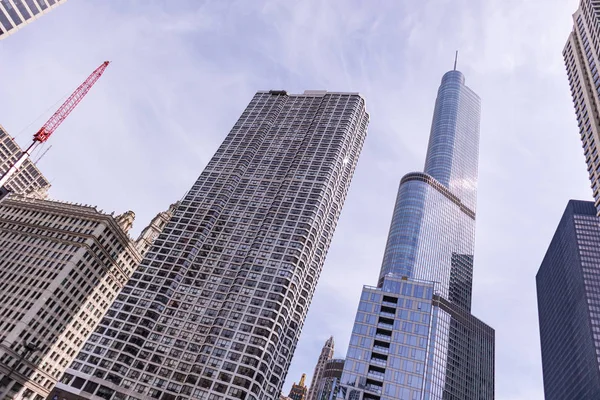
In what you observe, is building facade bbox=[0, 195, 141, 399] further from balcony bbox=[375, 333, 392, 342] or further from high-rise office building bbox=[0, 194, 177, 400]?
balcony bbox=[375, 333, 392, 342]

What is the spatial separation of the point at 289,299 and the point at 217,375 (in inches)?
1186

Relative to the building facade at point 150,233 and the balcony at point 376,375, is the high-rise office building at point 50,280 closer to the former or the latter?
the building facade at point 150,233

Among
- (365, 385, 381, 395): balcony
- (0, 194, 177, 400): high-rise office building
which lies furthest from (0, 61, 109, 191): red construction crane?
(365, 385, 381, 395): balcony

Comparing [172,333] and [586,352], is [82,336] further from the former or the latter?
[586,352]

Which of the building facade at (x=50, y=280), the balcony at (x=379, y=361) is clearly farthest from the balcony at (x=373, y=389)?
the building facade at (x=50, y=280)

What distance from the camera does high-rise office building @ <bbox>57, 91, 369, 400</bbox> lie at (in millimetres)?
120062

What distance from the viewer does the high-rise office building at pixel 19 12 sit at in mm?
95375

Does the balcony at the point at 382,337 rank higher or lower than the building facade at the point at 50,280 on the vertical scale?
higher

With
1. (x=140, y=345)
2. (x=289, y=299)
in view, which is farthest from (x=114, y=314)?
(x=289, y=299)

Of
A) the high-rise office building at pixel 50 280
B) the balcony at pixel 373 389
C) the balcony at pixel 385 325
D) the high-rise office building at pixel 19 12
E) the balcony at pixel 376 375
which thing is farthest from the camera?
the balcony at pixel 385 325

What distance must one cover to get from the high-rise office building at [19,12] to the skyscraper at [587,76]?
408ft

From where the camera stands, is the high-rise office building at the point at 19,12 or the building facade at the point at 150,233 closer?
the high-rise office building at the point at 19,12

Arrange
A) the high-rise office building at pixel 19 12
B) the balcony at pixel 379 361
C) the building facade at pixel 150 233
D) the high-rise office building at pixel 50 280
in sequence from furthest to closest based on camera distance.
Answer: the building facade at pixel 150 233, the balcony at pixel 379 361, the high-rise office building at pixel 50 280, the high-rise office building at pixel 19 12

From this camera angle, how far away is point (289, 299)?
5340 inches
